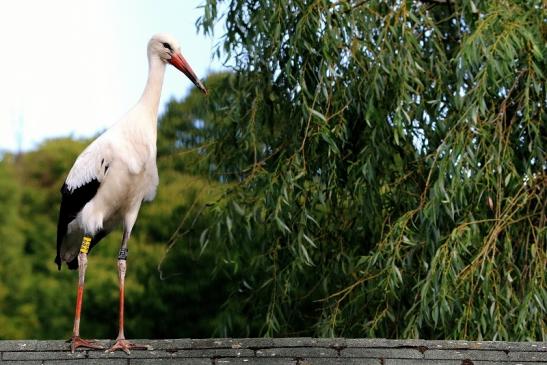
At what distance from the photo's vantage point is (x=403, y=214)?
920 cm

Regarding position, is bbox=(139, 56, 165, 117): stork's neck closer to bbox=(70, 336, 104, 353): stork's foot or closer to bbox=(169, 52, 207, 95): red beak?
bbox=(169, 52, 207, 95): red beak

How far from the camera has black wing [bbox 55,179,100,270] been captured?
7.53 m

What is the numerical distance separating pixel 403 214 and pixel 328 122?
0.87m

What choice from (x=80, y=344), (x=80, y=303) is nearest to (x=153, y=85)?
(x=80, y=303)

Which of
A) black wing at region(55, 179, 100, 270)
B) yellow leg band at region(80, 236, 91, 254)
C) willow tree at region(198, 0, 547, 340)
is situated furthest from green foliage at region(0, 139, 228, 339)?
yellow leg band at region(80, 236, 91, 254)

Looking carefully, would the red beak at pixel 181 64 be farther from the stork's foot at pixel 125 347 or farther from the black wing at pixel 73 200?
the stork's foot at pixel 125 347

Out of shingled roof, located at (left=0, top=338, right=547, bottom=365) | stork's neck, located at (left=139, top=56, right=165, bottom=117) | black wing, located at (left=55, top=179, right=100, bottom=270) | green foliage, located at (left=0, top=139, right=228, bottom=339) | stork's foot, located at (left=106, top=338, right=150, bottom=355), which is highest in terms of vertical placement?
green foliage, located at (left=0, top=139, right=228, bottom=339)

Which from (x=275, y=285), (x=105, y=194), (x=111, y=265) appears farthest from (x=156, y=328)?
(x=105, y=194)

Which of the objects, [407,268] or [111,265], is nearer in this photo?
[407,268]

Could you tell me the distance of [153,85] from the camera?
7.74m

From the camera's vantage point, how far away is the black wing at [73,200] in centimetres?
753

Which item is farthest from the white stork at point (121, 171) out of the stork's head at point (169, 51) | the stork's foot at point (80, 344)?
the stork's foot at point (80, 344)

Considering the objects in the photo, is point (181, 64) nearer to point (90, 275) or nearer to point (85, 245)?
point (85, 245)

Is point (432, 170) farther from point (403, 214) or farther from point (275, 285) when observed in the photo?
point (275, 285)
